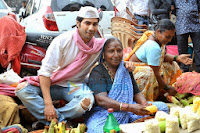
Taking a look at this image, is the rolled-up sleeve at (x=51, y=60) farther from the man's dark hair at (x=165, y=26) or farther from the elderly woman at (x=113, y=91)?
the man's dark hair at (x=165, y=26)

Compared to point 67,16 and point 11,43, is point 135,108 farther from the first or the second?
point 67,16

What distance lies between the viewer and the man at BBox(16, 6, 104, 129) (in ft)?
10.1

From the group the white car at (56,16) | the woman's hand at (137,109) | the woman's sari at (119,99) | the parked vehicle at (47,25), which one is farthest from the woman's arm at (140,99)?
the white car at (56,16)

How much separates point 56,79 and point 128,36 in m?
2.40

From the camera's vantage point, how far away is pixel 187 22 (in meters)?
5.57

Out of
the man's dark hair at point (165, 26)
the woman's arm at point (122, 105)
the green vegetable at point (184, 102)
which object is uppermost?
the man's dark hair at point (165, 26)

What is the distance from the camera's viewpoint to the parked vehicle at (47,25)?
4.62 m

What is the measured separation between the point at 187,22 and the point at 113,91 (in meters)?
3.18

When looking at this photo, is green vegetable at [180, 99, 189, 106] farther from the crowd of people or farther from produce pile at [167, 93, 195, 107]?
the crowd of people

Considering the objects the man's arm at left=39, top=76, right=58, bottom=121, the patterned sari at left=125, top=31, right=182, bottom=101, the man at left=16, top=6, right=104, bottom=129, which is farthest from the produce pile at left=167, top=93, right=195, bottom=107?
the man's arm at left=39, top=76, right=58, bottom=121

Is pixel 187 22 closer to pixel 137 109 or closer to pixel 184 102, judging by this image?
pixel 184 102

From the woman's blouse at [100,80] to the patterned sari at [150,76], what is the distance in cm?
Result: 76

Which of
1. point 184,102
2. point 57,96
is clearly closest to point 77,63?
point 57,96

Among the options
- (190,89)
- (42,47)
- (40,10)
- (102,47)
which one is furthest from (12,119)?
(40,10)
